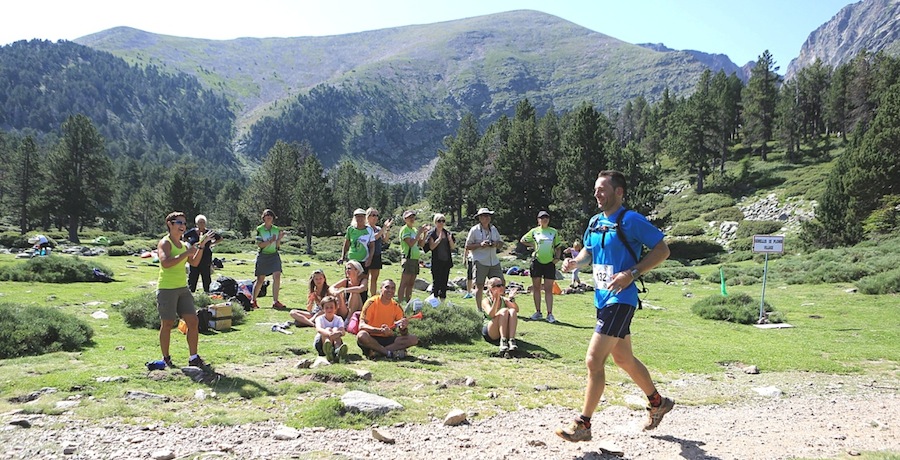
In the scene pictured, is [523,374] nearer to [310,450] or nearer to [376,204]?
[310,450]

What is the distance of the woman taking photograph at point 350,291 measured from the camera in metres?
9.43

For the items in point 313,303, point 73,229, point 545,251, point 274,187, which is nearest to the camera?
point 313,303

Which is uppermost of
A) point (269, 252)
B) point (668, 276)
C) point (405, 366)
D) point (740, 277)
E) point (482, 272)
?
point (269, 252)

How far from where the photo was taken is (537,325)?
11.4 meters

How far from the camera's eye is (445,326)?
30.2 feet

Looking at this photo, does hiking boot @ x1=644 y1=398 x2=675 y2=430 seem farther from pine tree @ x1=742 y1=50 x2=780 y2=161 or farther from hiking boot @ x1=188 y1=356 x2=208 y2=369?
pine tree @ x1=742 y1=50 x2=780 y2=161

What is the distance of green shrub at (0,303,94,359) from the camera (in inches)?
288

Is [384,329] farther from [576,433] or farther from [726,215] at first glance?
[726,215]

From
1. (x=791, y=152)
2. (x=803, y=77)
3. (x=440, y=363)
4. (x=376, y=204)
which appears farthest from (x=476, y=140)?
(x=440, y=363)

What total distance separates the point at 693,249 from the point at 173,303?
45.1 meters

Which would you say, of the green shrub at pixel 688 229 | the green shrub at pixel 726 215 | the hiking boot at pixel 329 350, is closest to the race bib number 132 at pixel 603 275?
the hiking boot at pixel 329 350

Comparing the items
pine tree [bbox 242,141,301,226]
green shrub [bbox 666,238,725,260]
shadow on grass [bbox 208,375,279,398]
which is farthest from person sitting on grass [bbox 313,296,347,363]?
pine tree [bbox 242,141,301,226]

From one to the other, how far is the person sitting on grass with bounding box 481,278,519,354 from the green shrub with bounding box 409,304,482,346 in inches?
15.0

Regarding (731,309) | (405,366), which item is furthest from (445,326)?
(731,309)
